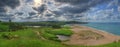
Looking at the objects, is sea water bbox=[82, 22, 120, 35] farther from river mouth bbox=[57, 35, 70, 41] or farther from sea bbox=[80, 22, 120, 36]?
river mouth bbox=[57, 35, 70, 41]

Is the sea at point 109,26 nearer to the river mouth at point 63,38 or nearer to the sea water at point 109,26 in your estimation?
the sea water at point 109,26

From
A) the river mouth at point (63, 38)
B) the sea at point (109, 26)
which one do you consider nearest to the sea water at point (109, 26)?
the sea at point (109, 26)

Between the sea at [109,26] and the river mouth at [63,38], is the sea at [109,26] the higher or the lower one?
the higher one

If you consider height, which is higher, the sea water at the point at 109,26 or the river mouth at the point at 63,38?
the sea water at the point at 109,26

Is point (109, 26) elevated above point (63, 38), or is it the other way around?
point (109, 26)

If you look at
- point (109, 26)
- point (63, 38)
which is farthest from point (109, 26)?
point (63, 38)

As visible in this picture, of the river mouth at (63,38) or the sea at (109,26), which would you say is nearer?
the river mouth at (63,38)

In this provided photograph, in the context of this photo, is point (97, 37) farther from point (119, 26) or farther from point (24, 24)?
point (24, 24)

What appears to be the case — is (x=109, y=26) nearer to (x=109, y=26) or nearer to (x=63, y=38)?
(x=109, y=26)

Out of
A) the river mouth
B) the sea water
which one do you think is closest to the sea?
the sea water

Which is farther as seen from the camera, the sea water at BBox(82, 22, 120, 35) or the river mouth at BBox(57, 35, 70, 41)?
the sea water at BBox(82, 22, 120, 35)

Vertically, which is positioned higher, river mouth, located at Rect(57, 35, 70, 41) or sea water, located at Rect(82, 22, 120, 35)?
sea water, located at Rect(82, 22, 120, 35)
